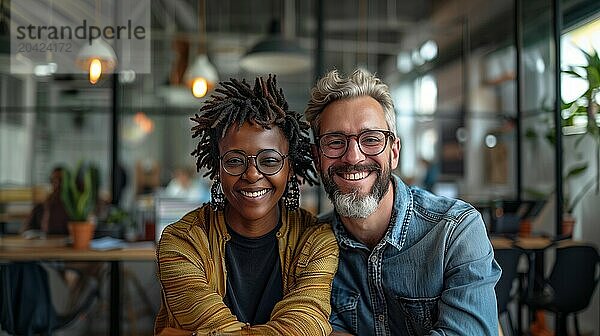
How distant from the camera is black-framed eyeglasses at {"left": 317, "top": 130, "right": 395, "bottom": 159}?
195cm

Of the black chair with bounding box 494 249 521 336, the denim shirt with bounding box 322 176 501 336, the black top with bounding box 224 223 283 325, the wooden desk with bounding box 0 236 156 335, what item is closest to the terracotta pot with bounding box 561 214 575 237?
the black chair with bounding box 494 249 521 336

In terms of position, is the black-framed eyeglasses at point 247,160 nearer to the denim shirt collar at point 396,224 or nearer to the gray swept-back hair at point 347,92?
the gray swept-back hair at point 347,92

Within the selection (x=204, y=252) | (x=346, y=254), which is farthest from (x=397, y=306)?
(x=204, y=252)

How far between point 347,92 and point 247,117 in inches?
13.2

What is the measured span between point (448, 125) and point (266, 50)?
5.91m

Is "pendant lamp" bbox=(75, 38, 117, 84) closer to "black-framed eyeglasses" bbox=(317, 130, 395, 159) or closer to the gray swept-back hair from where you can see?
the gray swept-back hair

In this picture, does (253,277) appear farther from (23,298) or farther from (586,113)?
(586,113)

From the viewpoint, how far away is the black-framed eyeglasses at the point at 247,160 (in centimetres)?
183

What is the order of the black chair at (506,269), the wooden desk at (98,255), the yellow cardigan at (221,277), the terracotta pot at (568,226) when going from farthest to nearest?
the terracotta pot at (568,226) < the wooden desk at (98,255) < the black chair at (506,269) < the yellow cardigan at (221,277)

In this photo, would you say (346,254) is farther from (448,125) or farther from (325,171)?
(448,125)

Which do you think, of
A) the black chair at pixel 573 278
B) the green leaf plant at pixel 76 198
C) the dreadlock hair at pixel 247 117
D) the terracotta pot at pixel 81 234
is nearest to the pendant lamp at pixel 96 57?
the green leaf plant at pixel 76 198

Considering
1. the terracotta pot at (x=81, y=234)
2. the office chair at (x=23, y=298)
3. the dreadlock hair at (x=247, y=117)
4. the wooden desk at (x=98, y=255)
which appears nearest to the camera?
the dreadlock hair at (x=247, y=117)

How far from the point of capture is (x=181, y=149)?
50.5ft

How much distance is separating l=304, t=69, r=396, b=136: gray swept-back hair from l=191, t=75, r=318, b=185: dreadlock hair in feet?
0.27
